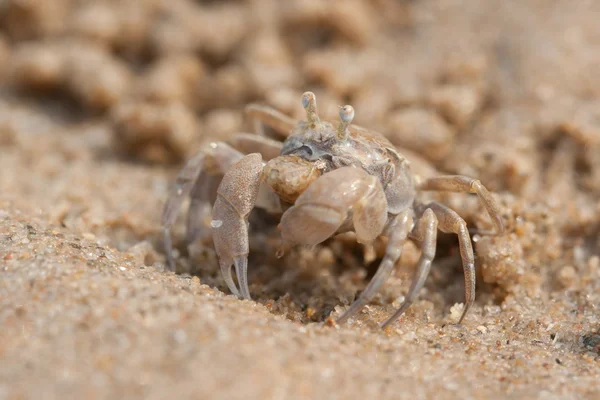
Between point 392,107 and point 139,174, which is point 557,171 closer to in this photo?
point 392,107

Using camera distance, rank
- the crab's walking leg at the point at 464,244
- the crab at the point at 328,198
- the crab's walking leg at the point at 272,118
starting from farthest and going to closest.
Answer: the crab's walking leg at the point at 272,118, the crab's walking leg at the point at 464,244, the crab at the point at 328,198

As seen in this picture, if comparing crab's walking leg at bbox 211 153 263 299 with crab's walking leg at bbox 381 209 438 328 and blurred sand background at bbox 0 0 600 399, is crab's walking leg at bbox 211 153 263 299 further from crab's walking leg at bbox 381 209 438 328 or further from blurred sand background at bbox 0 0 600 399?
crab's walking leg at bbox 381 209 438 328

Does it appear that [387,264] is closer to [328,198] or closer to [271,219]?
[328,198]

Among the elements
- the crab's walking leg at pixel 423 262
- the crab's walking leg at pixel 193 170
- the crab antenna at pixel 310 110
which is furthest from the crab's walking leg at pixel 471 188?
the crab's walking leg at pixel 193 170

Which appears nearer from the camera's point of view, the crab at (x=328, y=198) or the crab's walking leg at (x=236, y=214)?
the crab at (x=328, y=198)

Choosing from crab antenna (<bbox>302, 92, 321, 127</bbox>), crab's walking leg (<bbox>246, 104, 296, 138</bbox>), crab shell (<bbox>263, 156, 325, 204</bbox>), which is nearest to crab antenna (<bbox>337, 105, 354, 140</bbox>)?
crab antenna (<bbox>302, 92, 321, 127</bbox>)

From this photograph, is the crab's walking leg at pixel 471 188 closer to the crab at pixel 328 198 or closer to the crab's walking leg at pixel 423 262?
the crab at pixel 328 198
